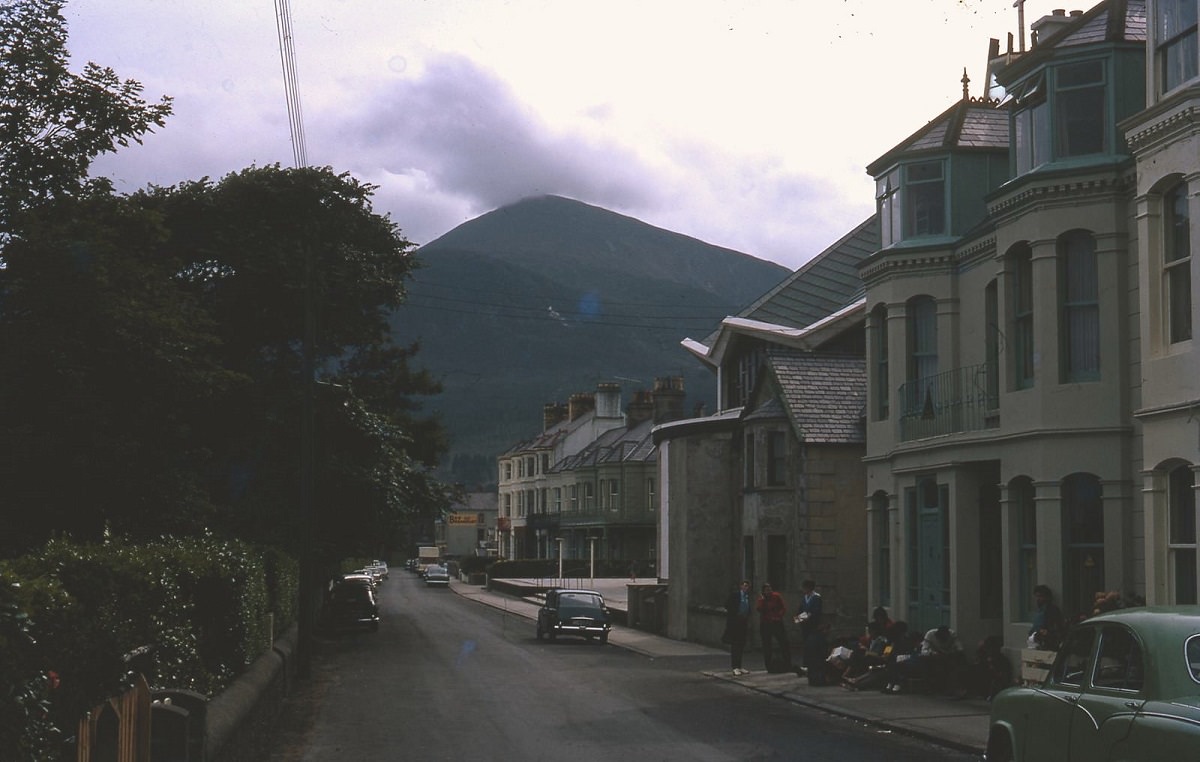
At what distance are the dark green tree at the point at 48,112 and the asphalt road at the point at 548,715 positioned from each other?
1171 centimetres

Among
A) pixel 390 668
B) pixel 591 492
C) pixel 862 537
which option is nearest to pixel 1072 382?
pixel 862 537

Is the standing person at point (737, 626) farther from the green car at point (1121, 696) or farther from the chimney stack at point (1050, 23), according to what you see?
the green car at point (1121, 696)

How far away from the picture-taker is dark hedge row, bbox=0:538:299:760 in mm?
6641

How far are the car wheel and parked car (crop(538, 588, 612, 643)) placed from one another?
30572 millimetres

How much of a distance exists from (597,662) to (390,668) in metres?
5.15

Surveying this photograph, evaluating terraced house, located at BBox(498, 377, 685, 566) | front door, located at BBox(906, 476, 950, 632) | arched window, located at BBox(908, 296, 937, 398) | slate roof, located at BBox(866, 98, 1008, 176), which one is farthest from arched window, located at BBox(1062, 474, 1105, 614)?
terraced house, located at BBox(498, 377, 685, 566)

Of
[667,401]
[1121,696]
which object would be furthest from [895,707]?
[667,401]

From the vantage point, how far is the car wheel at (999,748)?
1155 centimetres

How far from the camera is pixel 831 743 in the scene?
17.7m

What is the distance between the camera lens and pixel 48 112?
95.0ft

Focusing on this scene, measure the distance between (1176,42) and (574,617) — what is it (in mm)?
27184

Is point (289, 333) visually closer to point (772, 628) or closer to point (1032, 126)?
point (772, 628)

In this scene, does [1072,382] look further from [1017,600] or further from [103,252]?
[103,252]

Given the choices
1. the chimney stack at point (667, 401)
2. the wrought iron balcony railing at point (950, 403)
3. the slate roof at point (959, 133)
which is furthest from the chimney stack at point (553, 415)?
the wrought iron balcony railing at point (950, 403)
